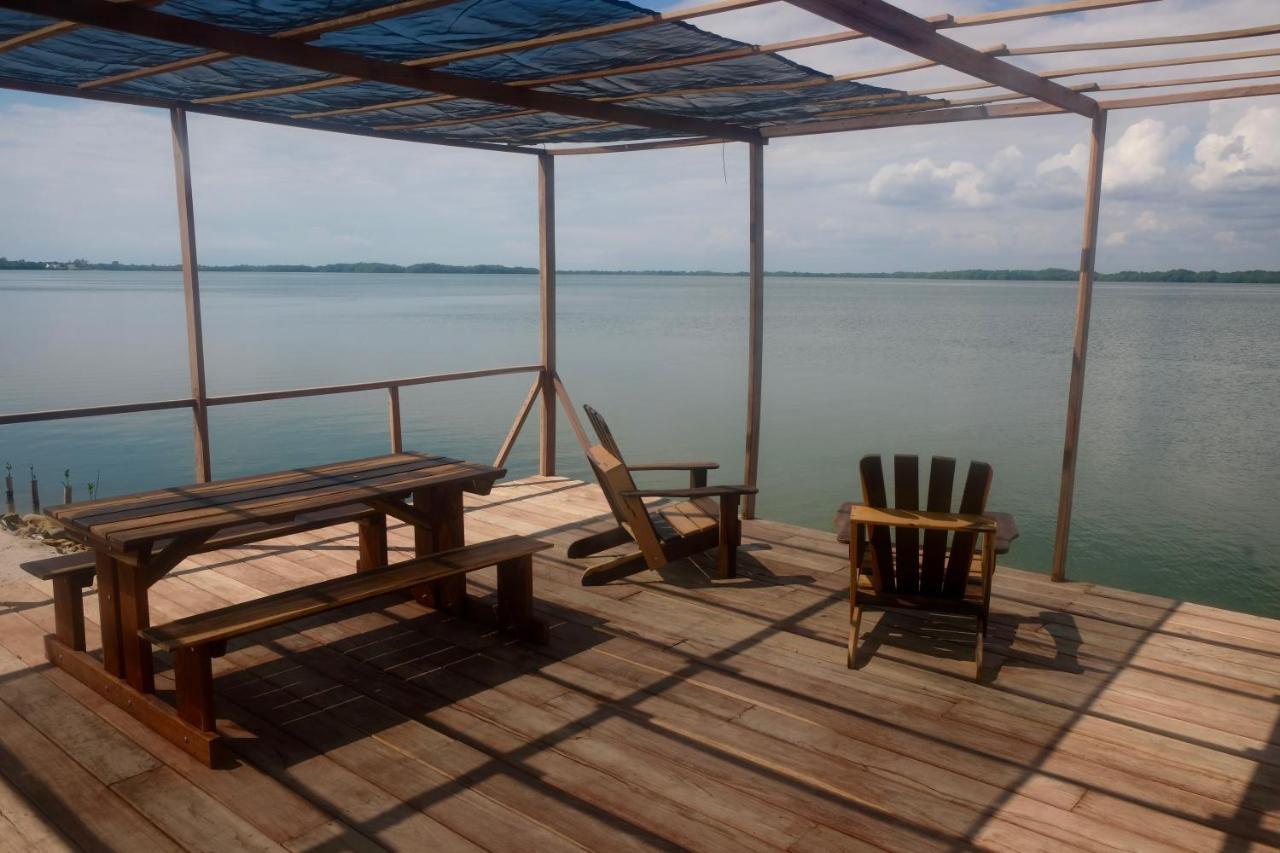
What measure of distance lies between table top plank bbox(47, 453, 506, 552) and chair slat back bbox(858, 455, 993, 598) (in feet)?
5.47

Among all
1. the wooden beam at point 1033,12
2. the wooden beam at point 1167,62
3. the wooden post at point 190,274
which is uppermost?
the wooden beam at point 1167,62

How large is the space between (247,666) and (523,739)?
130 centimetres

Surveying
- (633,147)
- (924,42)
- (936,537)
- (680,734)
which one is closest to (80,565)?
(680,734)

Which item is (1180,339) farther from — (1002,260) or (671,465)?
(671,465)

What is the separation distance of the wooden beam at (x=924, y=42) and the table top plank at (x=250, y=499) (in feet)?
7.60

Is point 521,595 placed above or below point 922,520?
below

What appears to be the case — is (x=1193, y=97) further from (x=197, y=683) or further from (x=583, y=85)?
(x=197, y=683)

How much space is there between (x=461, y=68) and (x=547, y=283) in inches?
110

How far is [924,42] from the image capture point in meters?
3.05

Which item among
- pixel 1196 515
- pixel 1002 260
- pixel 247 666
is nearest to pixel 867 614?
pixel 247 666

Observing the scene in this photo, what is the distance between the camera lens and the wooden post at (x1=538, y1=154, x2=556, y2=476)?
6.67 metres

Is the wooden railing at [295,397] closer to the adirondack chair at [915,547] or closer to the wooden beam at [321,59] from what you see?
the wooden beam at [321,59]

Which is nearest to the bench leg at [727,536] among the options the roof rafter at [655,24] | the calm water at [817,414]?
the roof rafter at [655,24]

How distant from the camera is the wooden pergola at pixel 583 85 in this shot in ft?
10.1
